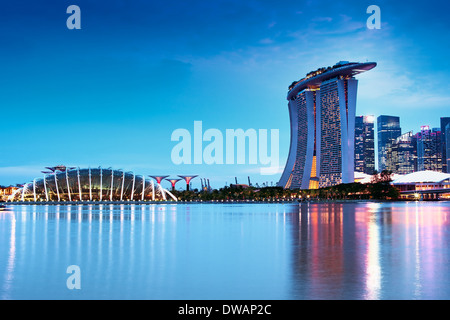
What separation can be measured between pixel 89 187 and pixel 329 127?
94.7 metres

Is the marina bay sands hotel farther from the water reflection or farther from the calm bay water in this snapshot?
the water reflection

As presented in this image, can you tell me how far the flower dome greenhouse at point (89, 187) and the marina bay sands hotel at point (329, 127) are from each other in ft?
213

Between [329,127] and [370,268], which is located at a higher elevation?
[329,127]

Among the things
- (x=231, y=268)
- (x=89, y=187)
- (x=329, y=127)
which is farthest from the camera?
(x=329, y=127)

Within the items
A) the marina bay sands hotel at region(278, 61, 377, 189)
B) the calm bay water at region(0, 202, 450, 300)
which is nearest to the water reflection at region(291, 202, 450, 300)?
the calm bay water at region(0, 202, 450, 300)

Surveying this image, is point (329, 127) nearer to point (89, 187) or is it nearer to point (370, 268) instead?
point (89, 187)

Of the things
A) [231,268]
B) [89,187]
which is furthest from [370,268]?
[89,187]

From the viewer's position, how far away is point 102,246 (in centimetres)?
1941

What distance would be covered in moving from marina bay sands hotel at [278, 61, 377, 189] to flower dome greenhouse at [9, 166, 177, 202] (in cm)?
6500

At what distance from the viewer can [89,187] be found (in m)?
158

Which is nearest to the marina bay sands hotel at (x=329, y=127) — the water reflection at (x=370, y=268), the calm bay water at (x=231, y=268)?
the calm bay water at (x=231, y=268)

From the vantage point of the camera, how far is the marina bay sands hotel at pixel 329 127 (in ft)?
587

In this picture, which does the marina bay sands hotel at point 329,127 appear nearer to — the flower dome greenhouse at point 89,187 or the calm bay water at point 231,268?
the flower dome greenhouse at point 89,187

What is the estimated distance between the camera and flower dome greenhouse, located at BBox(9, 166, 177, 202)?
155 m
